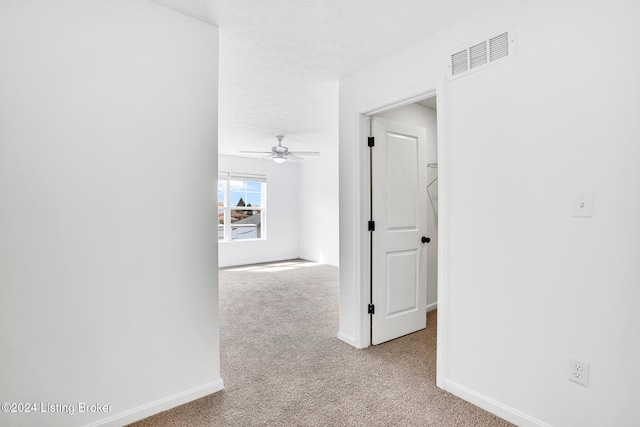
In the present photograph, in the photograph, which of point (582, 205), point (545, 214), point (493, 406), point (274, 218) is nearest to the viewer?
point (582, 205)

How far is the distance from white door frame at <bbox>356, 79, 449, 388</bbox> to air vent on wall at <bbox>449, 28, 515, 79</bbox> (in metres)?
0.13

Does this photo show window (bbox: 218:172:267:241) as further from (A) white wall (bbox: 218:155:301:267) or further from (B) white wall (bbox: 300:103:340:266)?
(B) white wall (bbox: 300:103:340:266)

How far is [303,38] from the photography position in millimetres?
2268

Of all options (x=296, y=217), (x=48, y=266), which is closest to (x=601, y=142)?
(x=48, y=266)

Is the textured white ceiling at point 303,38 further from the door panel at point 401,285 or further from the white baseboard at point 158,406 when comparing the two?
the white baseboard at point 158,406

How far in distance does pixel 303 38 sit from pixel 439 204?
152 centimetres

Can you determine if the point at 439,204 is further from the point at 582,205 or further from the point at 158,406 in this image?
the point at 158,406

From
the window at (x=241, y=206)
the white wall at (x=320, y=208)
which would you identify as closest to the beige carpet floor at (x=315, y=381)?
the white wall at (x=320, y=208)

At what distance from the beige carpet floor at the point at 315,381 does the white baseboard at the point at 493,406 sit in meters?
0.04

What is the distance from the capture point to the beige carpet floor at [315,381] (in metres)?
1.86

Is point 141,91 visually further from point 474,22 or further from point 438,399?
point 438,399

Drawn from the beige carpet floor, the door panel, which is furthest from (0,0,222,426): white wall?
the door panel

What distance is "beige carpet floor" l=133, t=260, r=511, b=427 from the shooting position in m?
1.86

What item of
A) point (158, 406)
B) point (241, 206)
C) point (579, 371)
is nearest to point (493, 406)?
point (579, 371)
